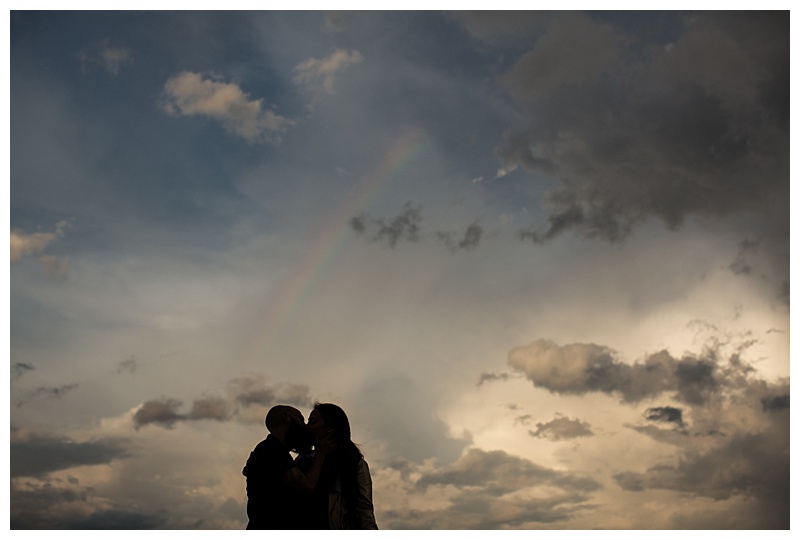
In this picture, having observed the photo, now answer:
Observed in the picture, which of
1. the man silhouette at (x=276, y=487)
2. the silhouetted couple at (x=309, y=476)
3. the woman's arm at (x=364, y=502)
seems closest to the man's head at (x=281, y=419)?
the silhouetted couple at (x=309, y=476)

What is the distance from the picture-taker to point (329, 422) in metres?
15.0

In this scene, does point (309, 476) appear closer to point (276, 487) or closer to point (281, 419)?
point (276, 487)

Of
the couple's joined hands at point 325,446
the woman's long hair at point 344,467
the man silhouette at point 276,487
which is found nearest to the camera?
the man silhouette at point 276,487

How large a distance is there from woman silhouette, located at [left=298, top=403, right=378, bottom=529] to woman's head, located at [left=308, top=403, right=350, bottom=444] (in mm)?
177

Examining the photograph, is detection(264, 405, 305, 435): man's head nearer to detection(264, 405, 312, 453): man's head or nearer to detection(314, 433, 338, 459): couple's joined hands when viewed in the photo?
detection(264, 405, 312, 453): man's head

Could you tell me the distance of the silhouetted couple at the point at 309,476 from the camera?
14.4 m

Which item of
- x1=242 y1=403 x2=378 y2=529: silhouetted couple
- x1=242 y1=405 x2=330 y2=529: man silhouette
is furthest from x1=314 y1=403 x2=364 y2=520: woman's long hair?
x1=242 y1=405 x2=330 y2=529: man silhouette

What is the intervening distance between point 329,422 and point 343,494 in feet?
3.97

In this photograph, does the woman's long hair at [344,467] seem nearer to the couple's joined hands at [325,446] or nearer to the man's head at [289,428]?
the couple's joined hands at [325,446]

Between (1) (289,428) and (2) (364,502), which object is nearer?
(2) (364,502)

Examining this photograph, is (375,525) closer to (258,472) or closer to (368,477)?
(368,477)

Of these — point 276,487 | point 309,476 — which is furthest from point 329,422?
point 276,487

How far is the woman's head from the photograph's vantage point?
15.0 meters
